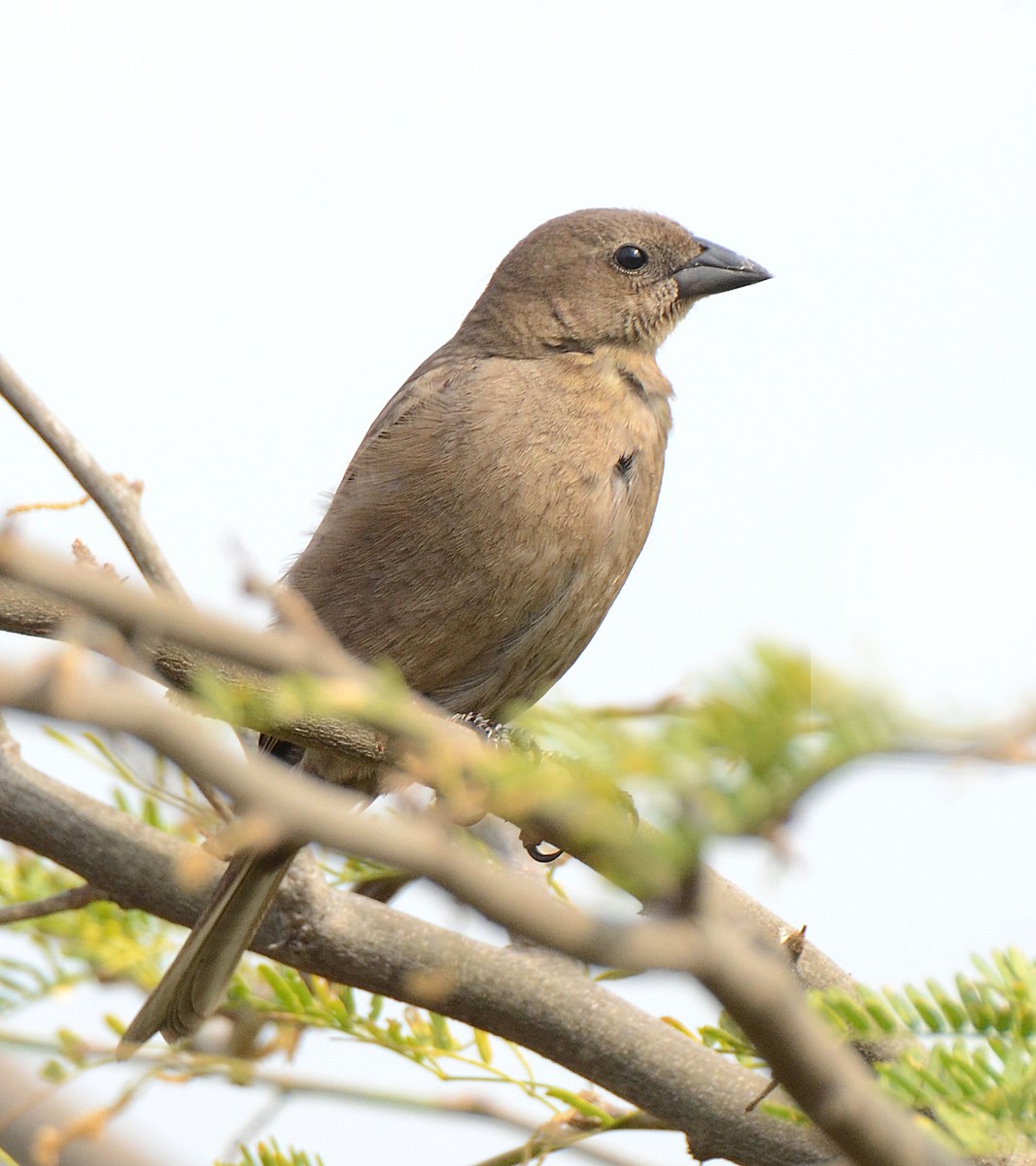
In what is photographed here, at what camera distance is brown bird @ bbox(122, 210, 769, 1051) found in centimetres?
408

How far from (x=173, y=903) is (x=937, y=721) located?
7.94 ft

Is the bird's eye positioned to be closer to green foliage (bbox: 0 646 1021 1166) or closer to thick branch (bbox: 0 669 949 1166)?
green foliage (bbox: 0 646 1021 1166)

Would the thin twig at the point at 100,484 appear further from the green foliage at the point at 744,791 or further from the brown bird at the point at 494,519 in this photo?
the green foliage at the point at 744,791

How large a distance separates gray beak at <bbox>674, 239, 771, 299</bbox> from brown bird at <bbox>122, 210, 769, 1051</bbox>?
42 centimetres

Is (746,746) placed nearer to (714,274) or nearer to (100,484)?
(100,484)

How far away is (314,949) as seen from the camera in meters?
2.95

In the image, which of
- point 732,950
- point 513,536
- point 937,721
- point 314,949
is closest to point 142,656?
point 314,949

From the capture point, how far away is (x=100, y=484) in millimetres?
3357

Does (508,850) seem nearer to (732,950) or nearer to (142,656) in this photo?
(142,656)

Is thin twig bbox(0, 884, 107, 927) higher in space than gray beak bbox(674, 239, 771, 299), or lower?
lower

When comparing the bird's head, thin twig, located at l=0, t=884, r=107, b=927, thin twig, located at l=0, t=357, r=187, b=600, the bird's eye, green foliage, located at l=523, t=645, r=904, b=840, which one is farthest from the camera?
the bird's eye

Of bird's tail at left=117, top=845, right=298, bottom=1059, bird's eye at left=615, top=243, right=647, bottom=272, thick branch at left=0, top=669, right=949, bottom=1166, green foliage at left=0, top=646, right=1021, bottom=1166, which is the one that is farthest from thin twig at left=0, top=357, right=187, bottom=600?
thick branch at left=0, top=669, right=949, bottom=1166

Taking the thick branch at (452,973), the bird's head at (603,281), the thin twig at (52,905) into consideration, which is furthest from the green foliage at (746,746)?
the bird's head at (603,281)

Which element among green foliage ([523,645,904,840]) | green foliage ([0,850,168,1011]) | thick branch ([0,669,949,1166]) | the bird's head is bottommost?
green foliage ([0,850,168,1011])
